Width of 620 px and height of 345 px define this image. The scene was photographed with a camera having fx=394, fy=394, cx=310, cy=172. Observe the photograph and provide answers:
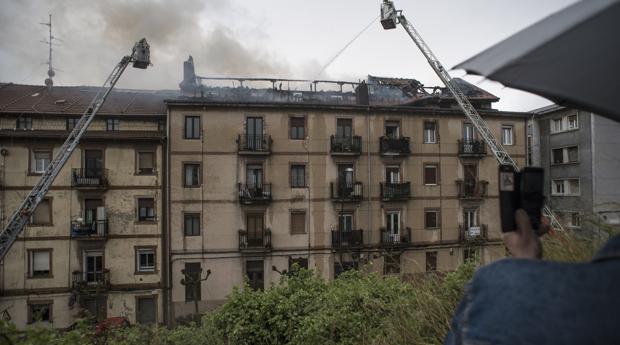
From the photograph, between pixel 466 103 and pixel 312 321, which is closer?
pixel 312 321

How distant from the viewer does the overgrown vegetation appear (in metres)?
4.11

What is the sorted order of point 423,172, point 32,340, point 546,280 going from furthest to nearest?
point 423,172 < point 32,340 < point 546,280

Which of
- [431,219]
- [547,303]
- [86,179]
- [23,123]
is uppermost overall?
[23,123]

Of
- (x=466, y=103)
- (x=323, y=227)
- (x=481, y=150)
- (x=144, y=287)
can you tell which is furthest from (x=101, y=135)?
(x=481, y=150)

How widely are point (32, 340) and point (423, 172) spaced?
68.0 ft

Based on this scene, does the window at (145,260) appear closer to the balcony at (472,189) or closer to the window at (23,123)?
the window at (23,123)

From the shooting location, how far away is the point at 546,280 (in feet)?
3.39

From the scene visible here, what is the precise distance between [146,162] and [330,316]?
1547 cm

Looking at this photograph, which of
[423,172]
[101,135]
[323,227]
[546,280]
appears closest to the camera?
[546,280]

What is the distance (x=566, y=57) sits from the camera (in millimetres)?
1146

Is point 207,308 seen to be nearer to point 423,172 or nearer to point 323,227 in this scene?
point 323,227

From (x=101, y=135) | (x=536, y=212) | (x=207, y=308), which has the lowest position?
(x=207, y=308)

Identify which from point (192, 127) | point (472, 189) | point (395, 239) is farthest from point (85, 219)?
point (472, 189)

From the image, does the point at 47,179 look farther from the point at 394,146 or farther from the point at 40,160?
the point at 394,146
